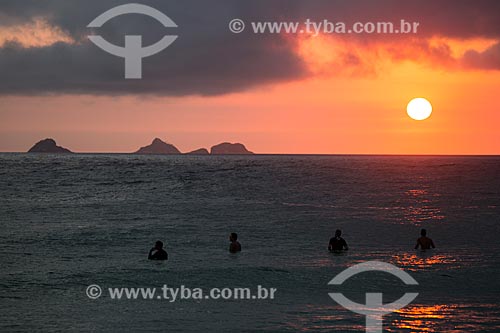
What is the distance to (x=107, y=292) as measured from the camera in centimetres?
2014

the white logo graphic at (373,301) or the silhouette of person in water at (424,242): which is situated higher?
the silhouette of person in water at (424,242)

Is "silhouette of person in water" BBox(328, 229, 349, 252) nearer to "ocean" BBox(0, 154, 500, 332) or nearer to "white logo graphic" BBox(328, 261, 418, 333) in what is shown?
"ocean" BBox(0, 154, 500, 332)

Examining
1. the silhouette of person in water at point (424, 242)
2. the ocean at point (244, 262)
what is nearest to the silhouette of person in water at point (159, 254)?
the ocean at point (244, 262)

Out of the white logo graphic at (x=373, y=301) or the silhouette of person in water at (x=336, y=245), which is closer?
the white logo graphic at (x=373, y=301)

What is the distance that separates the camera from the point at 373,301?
18938 millimetres

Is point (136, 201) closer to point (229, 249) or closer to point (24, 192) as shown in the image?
point (24, 192)

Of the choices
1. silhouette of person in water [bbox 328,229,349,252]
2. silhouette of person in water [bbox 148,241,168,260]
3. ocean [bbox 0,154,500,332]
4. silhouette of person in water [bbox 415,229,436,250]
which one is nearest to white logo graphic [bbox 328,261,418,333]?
ocean [bbox 0,154,500,332]

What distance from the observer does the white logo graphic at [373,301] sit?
54.2 ft

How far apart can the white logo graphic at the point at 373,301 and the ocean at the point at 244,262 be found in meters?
0.26

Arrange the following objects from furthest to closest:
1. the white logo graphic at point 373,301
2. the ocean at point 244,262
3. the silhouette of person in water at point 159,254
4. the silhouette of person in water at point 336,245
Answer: the silhouette of person in water at point 336,245 < the silhouette of person in water at point 159,254 < the ocean at point 244,262 < the white logo graphic at point 373,301

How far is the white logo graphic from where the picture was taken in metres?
16.5

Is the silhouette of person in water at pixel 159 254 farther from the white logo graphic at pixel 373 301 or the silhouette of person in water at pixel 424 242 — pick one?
the silhouette of person in water at pixel 424 242

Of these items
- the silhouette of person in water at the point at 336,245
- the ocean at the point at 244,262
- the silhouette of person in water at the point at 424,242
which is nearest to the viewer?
the ocean at the point at 244,262

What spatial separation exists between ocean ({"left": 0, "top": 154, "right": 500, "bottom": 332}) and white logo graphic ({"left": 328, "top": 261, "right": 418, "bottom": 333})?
26cm
